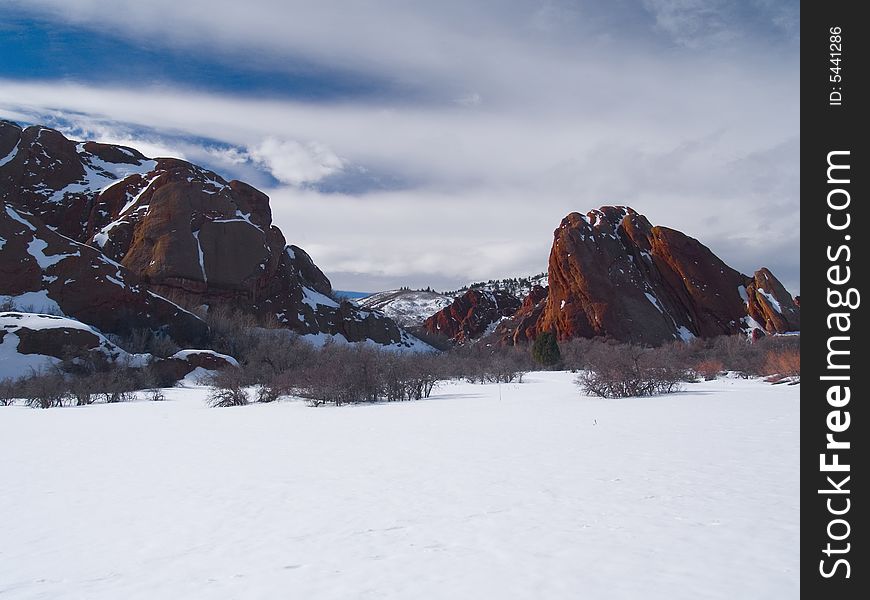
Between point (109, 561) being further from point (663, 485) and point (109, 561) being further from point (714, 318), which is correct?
point (714, 318)

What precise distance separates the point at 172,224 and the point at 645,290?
57.2m

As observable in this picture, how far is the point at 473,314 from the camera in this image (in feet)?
393

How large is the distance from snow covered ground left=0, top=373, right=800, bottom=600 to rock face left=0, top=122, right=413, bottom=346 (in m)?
58.9

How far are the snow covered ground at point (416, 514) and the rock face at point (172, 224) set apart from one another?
58905 millimetres

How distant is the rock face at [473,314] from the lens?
386 ft

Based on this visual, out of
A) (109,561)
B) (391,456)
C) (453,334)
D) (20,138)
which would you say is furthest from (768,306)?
(20,138)

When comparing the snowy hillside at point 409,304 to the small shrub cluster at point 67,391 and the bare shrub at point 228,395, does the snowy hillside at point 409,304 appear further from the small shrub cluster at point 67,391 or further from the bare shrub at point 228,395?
the bare shrub at point 228,395

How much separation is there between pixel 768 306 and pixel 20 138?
319 feet

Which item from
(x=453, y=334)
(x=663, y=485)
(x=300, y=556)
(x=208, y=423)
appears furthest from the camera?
(x=453, y=334)

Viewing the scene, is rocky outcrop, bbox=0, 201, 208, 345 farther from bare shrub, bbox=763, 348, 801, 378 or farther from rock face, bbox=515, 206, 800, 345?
bare shrub, bbox=763, 348, 801, 378

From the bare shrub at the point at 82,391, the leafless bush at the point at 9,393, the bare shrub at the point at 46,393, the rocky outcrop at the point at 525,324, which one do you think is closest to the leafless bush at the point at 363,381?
the bare shrub at the point at 82,391
